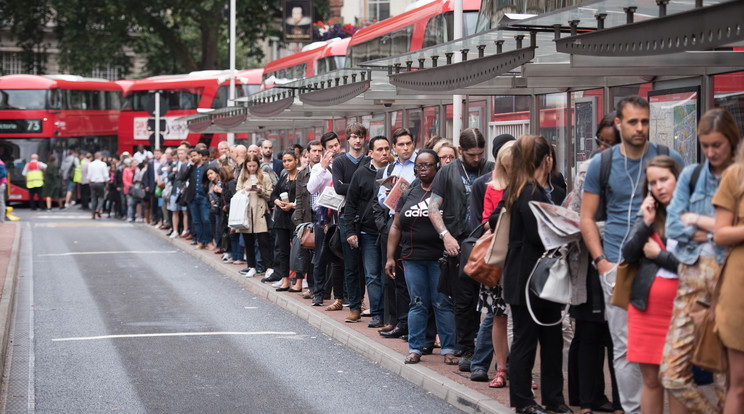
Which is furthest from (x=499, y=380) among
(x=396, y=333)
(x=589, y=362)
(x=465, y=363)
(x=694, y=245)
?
(x=694, y=245)

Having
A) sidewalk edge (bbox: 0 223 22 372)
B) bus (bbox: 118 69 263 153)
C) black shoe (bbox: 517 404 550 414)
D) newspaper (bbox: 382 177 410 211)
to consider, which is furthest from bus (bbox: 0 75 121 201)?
black shoe (bbox: 517 404 550 414)

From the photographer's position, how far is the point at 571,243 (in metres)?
6.47

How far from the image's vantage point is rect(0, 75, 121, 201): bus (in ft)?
125

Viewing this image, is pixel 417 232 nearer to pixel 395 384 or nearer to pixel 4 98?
pixel 395 384

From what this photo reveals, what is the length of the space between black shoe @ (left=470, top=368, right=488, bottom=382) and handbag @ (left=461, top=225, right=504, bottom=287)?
95 cm

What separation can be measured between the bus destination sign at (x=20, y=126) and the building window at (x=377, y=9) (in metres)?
12.6

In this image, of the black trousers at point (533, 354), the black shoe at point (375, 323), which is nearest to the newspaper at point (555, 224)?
the black trousers at point (533, 354)

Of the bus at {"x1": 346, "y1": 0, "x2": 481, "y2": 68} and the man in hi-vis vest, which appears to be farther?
the man in hi-vis vest

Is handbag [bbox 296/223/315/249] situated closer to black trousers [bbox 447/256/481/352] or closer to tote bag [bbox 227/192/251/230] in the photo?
tote bag [bbox 227/192/251/230]

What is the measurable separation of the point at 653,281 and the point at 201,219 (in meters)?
16.0

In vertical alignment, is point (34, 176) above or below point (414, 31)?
below

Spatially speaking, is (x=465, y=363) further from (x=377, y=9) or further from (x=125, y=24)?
(x=125, y=24)

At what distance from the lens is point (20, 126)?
3809 centimetres

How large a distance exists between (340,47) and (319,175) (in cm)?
1301
